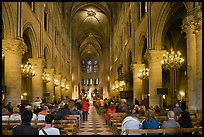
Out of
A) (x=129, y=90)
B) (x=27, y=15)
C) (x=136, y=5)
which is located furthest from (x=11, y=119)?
(x=129, y=90)

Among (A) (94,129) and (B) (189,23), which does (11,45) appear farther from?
(B) (189,23)

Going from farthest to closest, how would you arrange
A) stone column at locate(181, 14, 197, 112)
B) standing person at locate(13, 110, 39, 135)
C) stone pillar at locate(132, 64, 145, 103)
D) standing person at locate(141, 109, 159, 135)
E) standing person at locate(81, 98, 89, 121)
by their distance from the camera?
stone pillar at locate(132, 64, 145, 103)
standing person at locate(81, 98, 89, 121)
stone column at locate(181, 14, 197, 112)
standing person at locate(141, 109, 159, 135)
standing person at locate(13, 110, 39, 135)

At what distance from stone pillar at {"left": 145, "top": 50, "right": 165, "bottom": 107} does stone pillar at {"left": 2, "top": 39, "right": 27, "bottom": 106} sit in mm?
8150

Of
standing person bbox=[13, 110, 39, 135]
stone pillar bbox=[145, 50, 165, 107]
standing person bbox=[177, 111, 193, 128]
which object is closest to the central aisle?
stone pillar bbox=[145, 50, 165, 107]

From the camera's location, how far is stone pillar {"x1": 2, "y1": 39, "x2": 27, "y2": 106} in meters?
17.3

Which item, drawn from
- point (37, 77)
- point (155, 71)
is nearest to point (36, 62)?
point (37, 77)

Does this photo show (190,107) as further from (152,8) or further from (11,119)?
(152,8)

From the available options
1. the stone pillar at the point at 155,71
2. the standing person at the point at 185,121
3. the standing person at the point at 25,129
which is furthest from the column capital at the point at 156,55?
the standing person at the point at 25,129

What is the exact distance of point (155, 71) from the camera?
2092cm

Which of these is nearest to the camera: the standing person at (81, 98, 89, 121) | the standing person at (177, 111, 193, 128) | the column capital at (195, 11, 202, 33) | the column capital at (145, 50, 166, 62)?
the standing person at (177, 111, 193, 128)

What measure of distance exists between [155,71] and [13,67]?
357 inches

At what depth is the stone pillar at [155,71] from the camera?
20703 millimetres

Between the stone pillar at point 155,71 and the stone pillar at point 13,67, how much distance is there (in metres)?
8.15

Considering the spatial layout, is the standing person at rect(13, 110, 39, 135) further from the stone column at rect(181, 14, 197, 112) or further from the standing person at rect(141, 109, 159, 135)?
the stone column at rect(181, 14, 197, 112)
